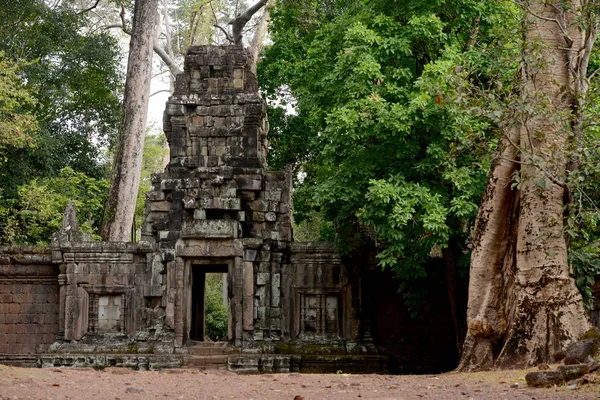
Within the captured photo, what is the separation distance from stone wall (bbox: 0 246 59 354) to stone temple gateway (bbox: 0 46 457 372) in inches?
0.9

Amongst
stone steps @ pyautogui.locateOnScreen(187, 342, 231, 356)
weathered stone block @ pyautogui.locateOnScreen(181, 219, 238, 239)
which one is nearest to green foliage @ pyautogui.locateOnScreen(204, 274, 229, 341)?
stone steps @ pyautogui.locateOnScreen(187, 342, 231, 356)

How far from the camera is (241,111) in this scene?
17.7 m

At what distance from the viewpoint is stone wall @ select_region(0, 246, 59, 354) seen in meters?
17.7

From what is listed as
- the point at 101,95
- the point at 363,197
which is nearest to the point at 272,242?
the point at 363,197

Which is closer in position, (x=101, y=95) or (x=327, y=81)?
(x=327, y=81)

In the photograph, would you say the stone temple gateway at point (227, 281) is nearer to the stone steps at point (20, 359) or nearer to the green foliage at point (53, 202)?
the stone steps at point (20, 359)

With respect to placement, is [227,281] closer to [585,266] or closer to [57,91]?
[585,266]

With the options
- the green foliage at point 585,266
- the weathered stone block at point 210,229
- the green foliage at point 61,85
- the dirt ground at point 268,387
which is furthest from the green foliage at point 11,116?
the green foliage at point 585,266

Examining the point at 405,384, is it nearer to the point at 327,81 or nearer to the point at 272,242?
the point at 272,242

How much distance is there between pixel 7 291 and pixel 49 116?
1091 centimetres

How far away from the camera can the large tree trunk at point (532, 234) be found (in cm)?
1091

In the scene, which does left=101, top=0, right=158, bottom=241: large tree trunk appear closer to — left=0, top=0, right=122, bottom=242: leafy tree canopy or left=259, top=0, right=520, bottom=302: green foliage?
left=0, top=0, right=122, bottom=242: leafy tree canopy

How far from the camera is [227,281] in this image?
17.3 meters

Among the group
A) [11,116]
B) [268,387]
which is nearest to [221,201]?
[268,387]
